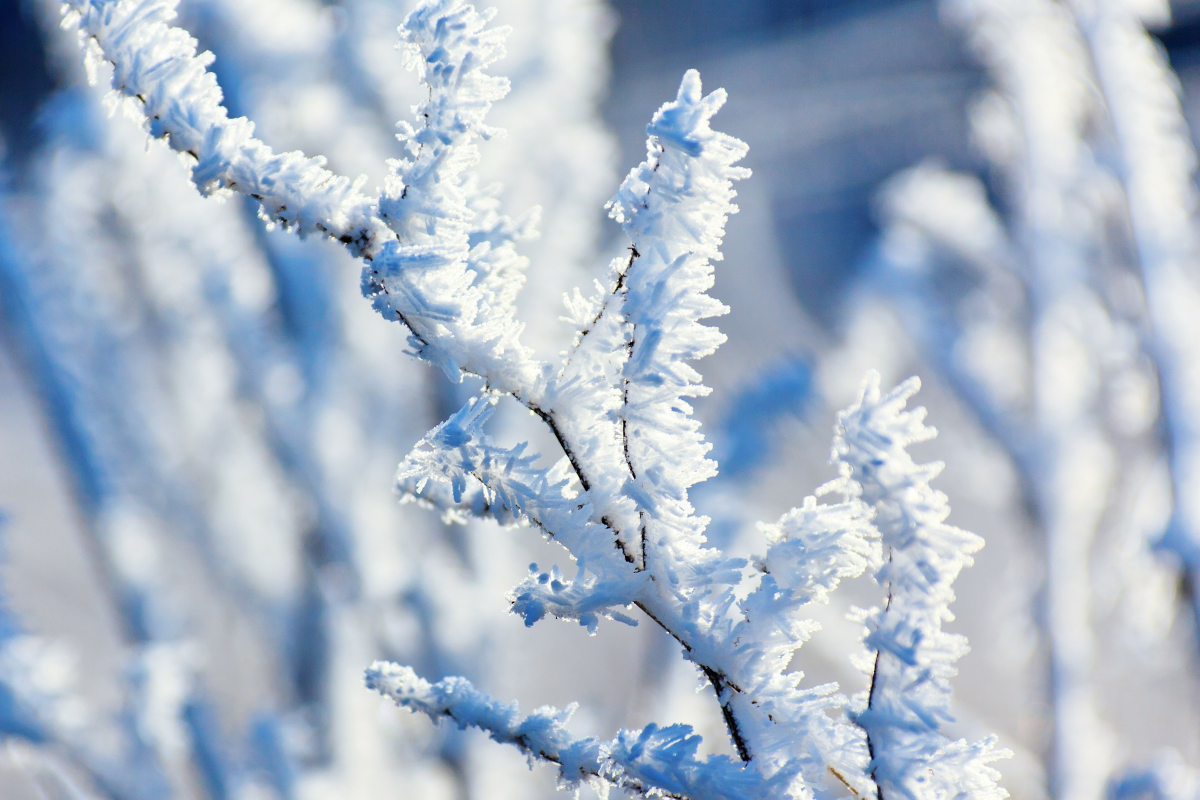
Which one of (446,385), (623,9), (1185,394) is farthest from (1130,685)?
(623,9)

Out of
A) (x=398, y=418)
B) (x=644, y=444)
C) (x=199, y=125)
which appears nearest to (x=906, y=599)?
(x=644, y=444)

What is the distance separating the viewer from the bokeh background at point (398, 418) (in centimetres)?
81

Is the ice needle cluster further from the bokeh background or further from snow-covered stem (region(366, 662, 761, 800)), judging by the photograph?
the bokeh background

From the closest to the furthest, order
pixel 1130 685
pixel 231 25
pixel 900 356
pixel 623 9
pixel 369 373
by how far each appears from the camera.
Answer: pixel 231 25 → pixel 369 373 → pixel 1130 685 → pixel 900 356 → pixel 623 9

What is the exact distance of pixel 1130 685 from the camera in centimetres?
126

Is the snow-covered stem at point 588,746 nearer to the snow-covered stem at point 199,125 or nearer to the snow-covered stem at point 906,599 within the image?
the snow-covered stem at point 906,599

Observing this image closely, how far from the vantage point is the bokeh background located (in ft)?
2.66

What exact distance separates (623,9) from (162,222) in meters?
1.91

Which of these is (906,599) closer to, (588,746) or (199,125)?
(588,746)

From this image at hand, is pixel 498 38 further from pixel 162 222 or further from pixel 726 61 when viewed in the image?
pixel 726 61

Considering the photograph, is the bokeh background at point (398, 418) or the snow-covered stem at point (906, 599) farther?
the bokeh background at point (398, 418)

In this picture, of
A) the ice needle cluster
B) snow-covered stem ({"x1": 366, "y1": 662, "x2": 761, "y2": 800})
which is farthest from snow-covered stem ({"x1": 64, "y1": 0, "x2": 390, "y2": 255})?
snow-covered stem ({"x1": 366, "y1": 662, "x2": 761, "y2": 800})

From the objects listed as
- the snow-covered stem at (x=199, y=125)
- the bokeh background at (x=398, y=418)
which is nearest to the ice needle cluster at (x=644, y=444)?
the snow-covered stem at (x=199, y=125)

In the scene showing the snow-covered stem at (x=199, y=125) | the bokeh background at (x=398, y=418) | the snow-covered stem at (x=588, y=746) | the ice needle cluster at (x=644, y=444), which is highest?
the bokeh background at (x=398, y=418)
